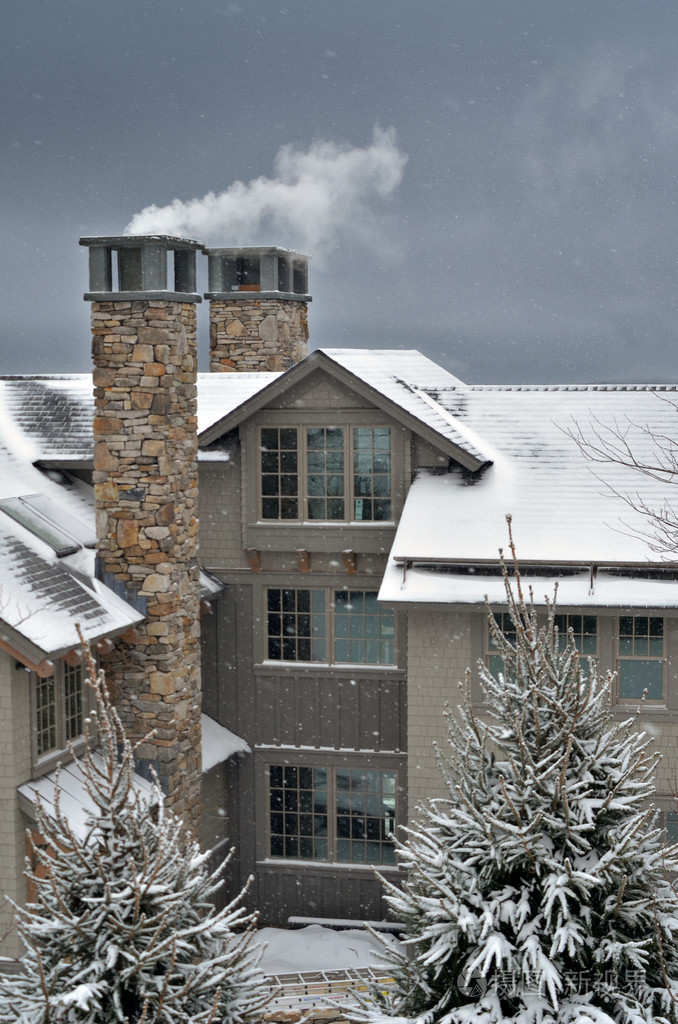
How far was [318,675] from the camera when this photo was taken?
17.6 meters

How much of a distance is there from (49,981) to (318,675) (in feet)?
34.8

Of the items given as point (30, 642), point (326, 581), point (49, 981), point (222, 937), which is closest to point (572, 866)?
point (222, 937)

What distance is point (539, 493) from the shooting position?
16.0 m

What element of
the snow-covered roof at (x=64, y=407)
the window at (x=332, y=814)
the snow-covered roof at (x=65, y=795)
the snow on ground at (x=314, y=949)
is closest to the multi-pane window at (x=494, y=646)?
the window at (x=332, y=814)

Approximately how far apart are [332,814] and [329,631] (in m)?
2.94

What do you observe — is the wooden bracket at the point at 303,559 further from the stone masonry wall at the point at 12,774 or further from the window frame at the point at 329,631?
the stone masonry wall at the point at 12,774

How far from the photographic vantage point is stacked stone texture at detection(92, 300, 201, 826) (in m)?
14.8

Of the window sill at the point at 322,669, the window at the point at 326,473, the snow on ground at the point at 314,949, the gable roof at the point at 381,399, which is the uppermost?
the gable roof at the point at 381,399

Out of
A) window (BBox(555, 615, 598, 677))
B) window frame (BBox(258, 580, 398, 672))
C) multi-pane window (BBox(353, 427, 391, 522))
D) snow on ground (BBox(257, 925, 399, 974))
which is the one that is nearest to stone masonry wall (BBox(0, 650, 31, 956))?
snow on ground (BBox(257, 925, 399, 974))

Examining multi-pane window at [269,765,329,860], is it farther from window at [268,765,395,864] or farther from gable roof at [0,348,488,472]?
gable roof at [0,348,488,472]

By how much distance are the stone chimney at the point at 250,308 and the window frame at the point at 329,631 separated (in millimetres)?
6487

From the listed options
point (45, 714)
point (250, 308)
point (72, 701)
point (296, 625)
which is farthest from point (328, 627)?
point (250, 308)

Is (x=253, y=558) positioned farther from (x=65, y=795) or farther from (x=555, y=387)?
(x=555, y=387)

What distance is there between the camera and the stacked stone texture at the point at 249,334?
22.6 metres
